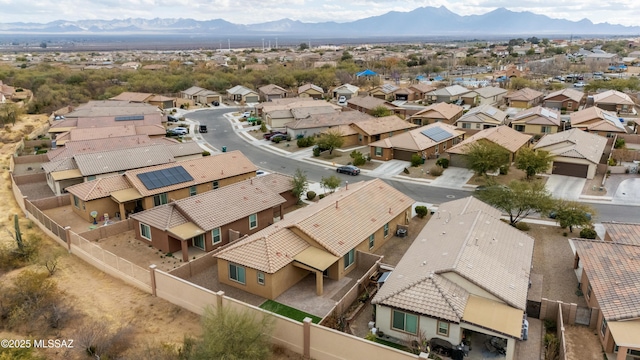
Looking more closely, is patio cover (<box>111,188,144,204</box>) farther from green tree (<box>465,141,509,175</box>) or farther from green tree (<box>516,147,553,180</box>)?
green tree (<box>516,147,553,180</box>)

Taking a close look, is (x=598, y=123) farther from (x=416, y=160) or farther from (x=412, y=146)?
(x=416, y=160)

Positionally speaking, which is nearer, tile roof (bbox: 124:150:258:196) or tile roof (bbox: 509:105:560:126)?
tile roof (bbox: 124:150:258:196)

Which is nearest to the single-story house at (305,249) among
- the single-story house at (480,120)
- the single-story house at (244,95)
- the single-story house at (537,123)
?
the single-story house at (480,120)

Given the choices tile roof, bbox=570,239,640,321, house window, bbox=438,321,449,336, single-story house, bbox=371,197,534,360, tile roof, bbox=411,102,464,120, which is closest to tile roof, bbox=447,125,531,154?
tile roof, bbox=411,102,464,120

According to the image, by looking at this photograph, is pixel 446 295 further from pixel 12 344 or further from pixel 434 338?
pixel 12 344

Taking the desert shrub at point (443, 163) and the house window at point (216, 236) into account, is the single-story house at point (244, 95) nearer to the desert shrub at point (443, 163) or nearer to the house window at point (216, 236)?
the desert shrub at point (443, 163)

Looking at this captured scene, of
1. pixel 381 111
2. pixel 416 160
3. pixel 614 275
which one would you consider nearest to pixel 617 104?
pixel 381 111
